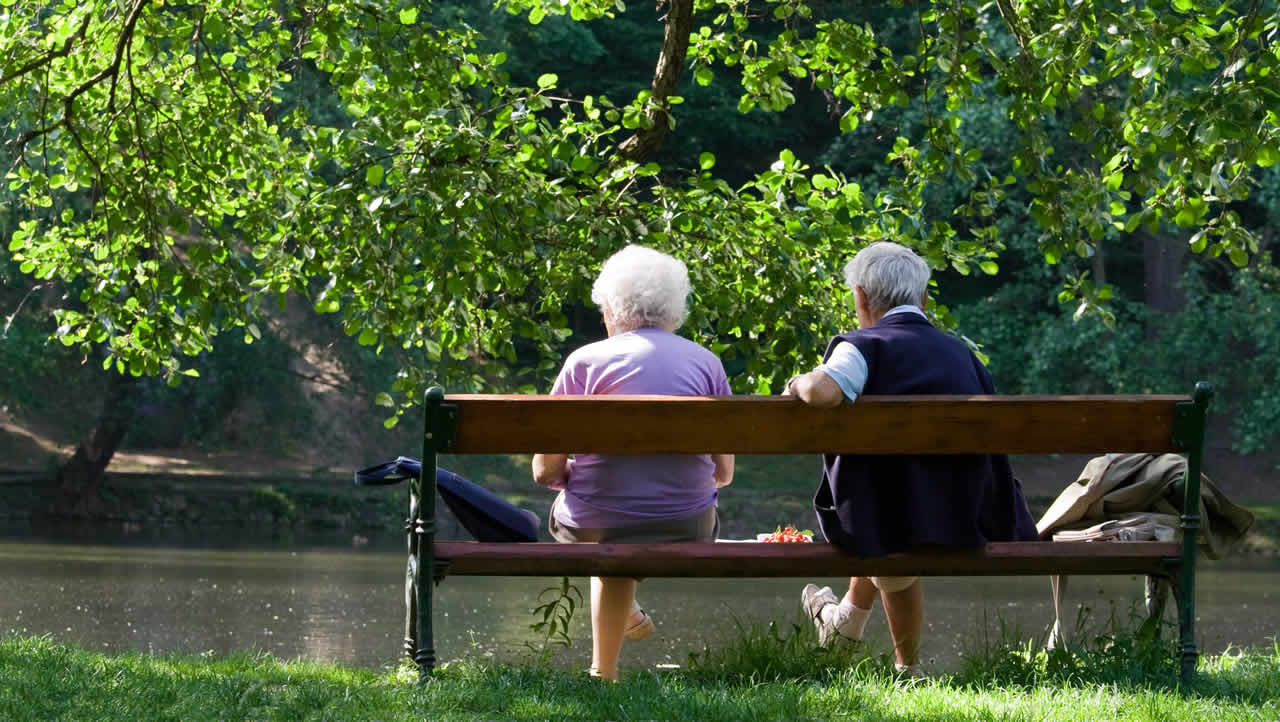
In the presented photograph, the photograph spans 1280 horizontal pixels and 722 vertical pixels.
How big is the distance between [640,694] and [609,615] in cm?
70

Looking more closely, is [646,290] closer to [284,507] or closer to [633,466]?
[633,466]

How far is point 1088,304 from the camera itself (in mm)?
7840

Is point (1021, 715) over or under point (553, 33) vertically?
under

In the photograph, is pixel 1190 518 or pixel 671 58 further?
pixel 671 58

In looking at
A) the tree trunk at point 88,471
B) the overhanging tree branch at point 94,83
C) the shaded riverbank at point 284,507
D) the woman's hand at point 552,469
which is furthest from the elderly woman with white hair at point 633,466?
the tree trunk at point 88,471

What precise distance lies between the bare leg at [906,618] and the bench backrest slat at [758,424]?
69 centimetres

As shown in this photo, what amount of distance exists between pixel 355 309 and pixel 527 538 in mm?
3626

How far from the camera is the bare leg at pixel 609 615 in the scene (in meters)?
5.15

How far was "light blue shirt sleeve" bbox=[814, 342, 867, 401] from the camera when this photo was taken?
477 cm

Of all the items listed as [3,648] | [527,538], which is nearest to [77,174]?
[3,648]

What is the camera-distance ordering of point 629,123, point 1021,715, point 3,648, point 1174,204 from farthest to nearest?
point 629,123 → point 1174,204 → point 3,648 → point 1021,715

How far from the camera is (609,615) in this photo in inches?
204

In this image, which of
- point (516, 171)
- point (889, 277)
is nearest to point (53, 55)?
point (516, 171)

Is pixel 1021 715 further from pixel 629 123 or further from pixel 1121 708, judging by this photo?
pixel 629 123
